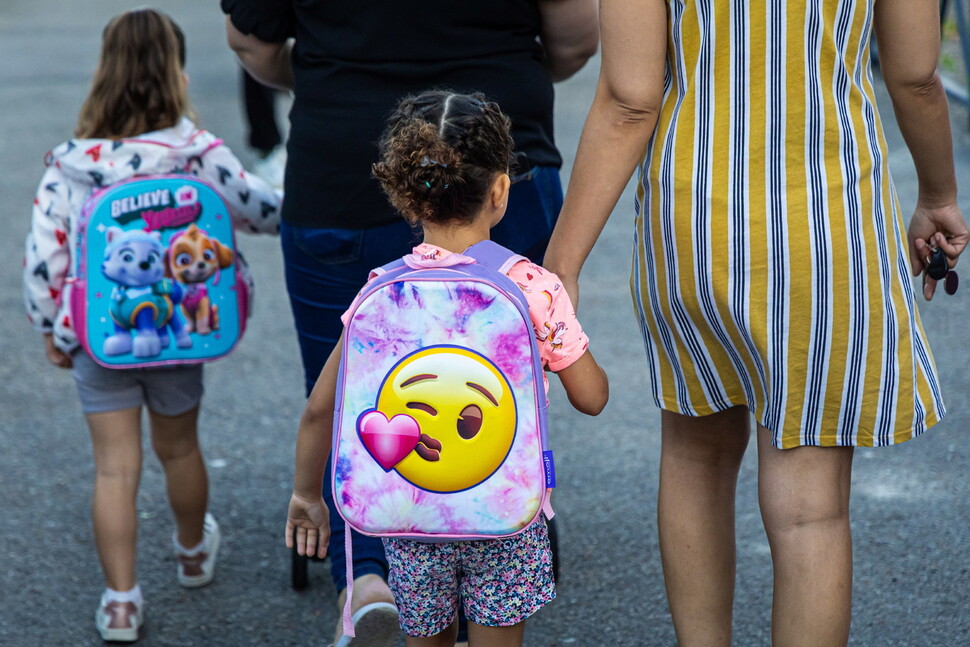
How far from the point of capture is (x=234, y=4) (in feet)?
9.23

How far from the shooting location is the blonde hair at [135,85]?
3.10 meters

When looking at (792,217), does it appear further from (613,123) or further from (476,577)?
(476,577)

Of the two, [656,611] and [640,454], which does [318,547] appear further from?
[640,454]

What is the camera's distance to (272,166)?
8133mm

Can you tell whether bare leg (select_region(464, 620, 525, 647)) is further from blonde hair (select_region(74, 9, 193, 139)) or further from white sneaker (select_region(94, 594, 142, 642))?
blonde hair (select_region(74, 9, 193, 139))

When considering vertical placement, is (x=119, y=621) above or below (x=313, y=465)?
below

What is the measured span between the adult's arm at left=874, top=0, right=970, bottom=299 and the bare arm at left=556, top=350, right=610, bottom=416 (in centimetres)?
73

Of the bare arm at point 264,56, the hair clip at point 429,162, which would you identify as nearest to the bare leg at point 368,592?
the hair clip at point 429,162

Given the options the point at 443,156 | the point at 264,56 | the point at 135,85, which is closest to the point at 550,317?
the point at 443,156

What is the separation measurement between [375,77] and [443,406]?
885 mm

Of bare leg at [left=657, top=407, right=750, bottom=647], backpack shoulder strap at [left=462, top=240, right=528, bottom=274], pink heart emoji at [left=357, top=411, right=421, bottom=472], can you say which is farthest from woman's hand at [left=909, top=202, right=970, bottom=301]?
pink heart emoji at [left=357, top=411, right=421, bottom=472]

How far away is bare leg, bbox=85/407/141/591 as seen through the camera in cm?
313

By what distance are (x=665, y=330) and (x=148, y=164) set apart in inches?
55.7

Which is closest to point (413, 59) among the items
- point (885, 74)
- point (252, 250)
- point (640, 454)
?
point (885, 74)
